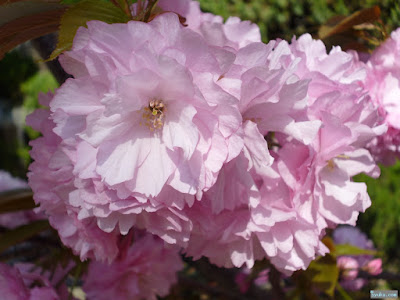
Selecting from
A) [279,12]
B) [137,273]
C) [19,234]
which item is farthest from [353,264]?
[279,12]

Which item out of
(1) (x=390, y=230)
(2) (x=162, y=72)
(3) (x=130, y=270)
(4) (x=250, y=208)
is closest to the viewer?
(2) (x=162, y=72)

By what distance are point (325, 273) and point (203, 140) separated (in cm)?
47

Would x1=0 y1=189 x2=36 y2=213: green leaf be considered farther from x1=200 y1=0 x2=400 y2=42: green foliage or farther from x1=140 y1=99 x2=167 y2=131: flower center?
x1=200 y1=0 x2=400 y2=42: green foliage

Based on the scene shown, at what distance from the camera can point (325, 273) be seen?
806 mm

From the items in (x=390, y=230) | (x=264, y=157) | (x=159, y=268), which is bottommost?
(x=390, y=230)

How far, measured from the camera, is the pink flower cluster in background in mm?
1201

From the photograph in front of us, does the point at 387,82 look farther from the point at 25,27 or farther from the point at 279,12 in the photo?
the point at 279,12

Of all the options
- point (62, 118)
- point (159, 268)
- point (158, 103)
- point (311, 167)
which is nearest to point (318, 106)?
point (311, 167)

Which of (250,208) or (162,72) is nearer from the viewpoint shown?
(162,72)

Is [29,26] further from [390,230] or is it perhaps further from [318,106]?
[390,230]

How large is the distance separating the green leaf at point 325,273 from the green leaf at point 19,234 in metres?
0.51

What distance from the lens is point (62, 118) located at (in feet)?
1.63

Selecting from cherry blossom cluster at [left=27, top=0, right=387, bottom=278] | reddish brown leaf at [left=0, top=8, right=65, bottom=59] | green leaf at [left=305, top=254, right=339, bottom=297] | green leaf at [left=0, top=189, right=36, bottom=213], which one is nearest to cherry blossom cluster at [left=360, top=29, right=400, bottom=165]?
cherry blossom cluster at [left=27, top=0, right=387, bottom=278]

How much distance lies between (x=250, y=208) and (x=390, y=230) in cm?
236
